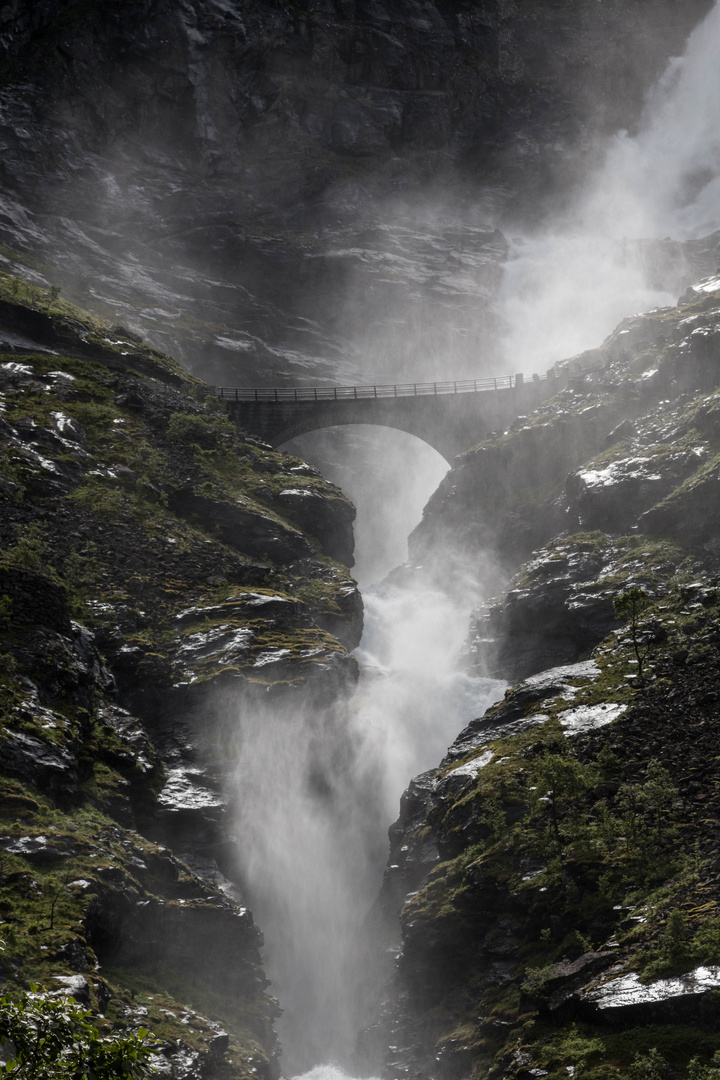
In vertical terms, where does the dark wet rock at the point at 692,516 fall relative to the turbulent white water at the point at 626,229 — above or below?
below

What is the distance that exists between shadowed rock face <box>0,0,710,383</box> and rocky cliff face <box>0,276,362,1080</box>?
44.5 m

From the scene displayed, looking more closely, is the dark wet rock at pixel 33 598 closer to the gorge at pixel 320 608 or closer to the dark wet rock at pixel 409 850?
the gorge at pixel 320 608

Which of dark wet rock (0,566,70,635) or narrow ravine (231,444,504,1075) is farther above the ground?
dark wet rock (0,566,70,635)

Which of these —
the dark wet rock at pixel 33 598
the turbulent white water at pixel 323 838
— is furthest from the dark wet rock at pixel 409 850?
the dark wet rock at pixel 33 598

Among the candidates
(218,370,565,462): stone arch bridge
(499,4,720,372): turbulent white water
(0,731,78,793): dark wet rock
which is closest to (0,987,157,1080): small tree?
(0,731,78,793): dark wet rock

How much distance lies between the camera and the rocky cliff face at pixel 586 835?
69.2 feet

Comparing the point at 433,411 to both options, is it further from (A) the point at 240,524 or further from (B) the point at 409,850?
(B) the point at 409,850

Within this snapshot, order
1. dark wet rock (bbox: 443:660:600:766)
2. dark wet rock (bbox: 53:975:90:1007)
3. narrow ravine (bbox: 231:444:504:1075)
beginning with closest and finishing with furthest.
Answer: dark wet rock (bbox: 53:975:90:1007), narrow ravine (bbox: 231:444:504:1075), dark wet rock (bbox: 443:660:600:766)

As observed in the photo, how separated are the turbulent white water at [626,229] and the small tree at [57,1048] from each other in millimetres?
122686

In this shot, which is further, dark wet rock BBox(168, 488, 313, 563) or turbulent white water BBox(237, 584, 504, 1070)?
dark wet rock BBox(168, 488, 313, 563)

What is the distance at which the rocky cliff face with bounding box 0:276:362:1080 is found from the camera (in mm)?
25688

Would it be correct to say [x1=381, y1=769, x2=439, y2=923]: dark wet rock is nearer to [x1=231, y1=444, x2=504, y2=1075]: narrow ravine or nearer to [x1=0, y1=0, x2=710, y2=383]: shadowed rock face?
[x1=231, y1=444, x2=504, y2=1075]: narrow ravine

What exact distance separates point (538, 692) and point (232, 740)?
48.5 ft

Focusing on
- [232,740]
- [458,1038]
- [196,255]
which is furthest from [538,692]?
[196,255]
